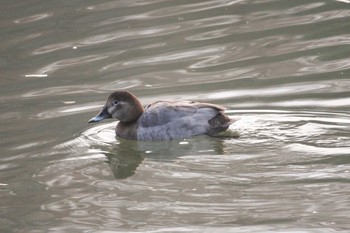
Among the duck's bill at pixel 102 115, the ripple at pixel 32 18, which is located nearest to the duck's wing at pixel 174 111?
the duck's bill at pixel 102 115

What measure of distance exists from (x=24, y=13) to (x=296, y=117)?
6.36m

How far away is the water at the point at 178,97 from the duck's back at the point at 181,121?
0.12 metres

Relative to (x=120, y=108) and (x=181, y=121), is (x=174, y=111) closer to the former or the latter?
(x=181, y=121)

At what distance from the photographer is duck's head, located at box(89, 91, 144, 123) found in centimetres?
985

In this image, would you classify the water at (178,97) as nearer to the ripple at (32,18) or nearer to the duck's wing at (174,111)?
the ripple at (32,18)

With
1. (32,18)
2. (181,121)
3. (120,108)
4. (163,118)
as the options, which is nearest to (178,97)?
(120,108)

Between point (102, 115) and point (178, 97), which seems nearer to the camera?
point (102, 115)

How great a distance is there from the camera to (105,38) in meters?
13.3

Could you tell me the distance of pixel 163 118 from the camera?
9609 millimetres

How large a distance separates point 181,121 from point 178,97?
1.25 m

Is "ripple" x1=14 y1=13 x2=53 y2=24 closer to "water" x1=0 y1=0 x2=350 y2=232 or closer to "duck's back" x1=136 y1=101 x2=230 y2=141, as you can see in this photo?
"water" x1=0 y1=0 x2=350 y2=232

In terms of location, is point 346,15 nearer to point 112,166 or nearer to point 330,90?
point 330,90

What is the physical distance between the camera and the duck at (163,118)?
946 centimetres

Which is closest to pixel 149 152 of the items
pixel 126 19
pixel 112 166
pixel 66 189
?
pixel 112 166
